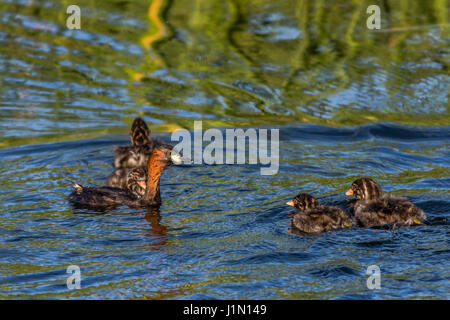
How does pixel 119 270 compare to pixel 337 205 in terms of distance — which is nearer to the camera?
pixel 119 270

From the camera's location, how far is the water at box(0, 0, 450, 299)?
7617 millimetres

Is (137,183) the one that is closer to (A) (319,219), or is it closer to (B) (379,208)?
(A) (319,219)

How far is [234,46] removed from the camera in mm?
15125

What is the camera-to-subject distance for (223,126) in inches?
492

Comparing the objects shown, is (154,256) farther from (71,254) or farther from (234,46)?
(234,46)

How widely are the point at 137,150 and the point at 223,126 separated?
1744 millimetres

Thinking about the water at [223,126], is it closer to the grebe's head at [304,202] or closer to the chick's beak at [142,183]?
the grebe's head at [304,202]

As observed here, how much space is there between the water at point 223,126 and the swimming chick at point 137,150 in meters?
0.30

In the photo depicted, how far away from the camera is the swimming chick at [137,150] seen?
36.9 ft

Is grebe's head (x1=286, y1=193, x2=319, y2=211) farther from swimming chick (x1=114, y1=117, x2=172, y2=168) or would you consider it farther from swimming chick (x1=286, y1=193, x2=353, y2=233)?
swimming chick (x1=114, y1=117, x2=172, y2=168)

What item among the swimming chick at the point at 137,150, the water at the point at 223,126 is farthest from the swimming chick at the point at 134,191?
the swimming chick at the point at 137,150

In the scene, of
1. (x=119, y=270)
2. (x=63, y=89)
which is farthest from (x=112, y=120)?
(x=119, y=270)

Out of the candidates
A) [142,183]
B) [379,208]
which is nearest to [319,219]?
[379,208]
